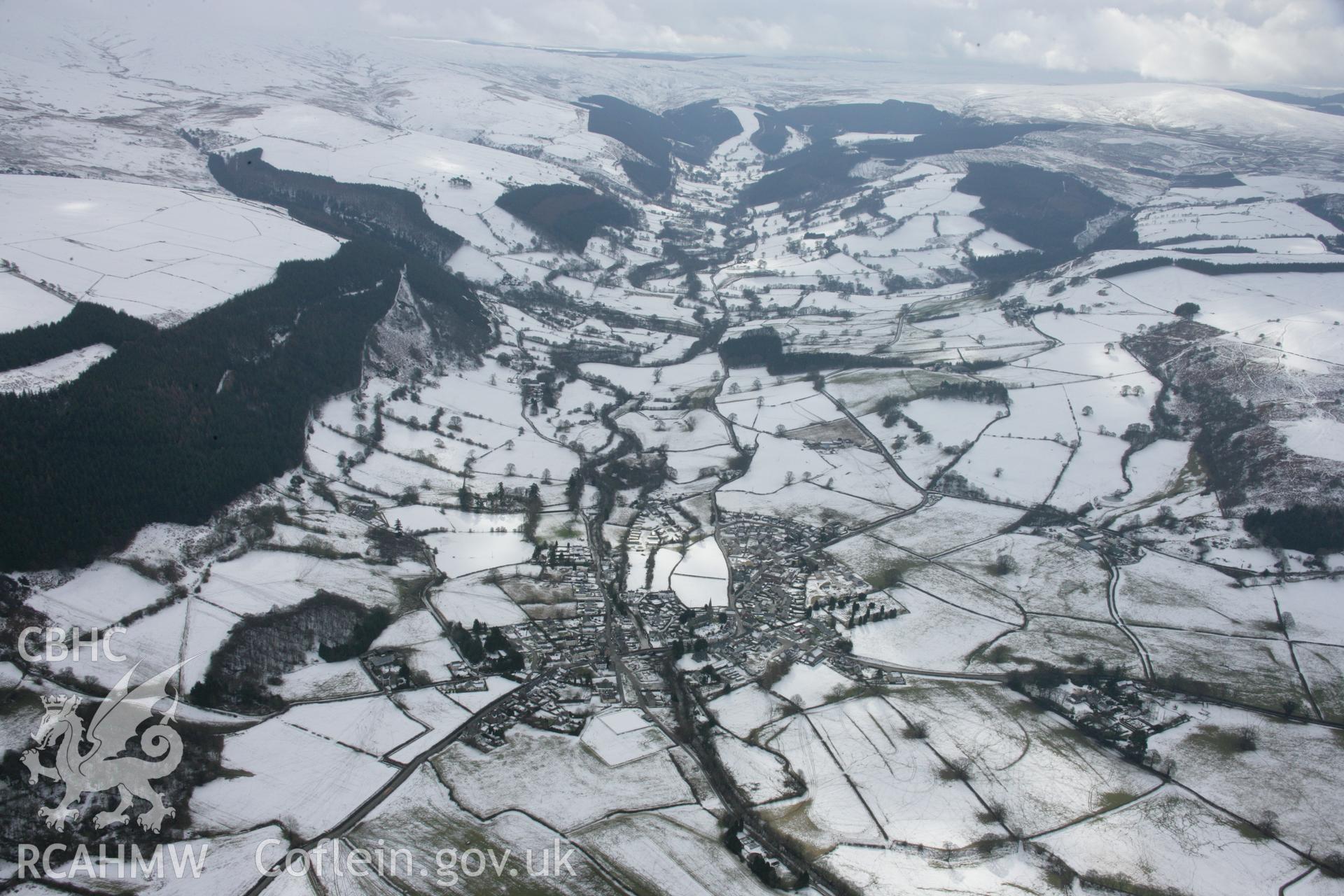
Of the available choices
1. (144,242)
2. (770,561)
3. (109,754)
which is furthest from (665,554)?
(144,242)

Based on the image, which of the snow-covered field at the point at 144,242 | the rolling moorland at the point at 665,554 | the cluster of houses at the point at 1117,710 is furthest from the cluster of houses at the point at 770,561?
the snow-covered field at the point at 144,242

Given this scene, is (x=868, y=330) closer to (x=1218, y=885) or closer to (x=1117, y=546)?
(x=1117, y=546)

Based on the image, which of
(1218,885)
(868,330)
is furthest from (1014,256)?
(1218,885)

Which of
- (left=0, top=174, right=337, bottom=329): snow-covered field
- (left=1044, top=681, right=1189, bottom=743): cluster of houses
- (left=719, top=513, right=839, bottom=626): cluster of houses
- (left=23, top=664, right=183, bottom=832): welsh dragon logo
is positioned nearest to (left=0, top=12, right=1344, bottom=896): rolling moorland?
(left=1044, top=681, right=1189, bottom=743): cluster of houses

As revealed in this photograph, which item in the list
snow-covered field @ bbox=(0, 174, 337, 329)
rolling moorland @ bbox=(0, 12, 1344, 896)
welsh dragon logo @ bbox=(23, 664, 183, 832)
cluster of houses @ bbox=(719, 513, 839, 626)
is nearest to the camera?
welsh dragon logo @ bbox=(23, 664, 183, 832)

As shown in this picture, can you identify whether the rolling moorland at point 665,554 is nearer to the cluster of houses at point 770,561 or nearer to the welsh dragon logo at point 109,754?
the cluster of houses at point 770,561

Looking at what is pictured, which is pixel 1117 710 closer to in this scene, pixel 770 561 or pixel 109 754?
→ pixel 770 561

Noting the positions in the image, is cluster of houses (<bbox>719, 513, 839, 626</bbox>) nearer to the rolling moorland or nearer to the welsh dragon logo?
the rolling moorland

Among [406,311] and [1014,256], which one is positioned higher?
[1014,256]
